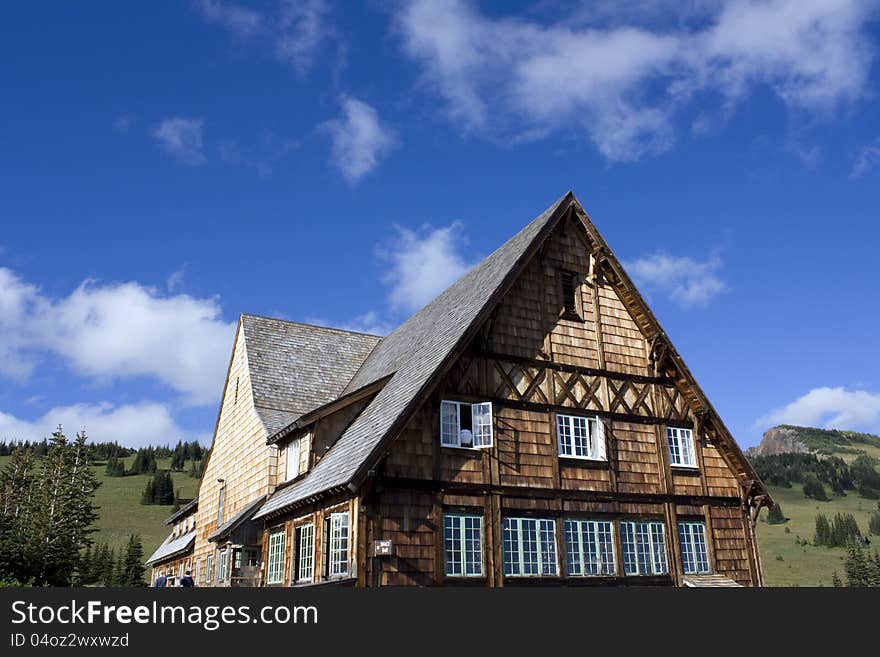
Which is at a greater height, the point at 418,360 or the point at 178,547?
the point at 418,360

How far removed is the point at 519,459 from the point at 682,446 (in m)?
6.70

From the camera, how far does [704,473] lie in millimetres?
24031

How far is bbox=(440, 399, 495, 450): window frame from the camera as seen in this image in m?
20.0

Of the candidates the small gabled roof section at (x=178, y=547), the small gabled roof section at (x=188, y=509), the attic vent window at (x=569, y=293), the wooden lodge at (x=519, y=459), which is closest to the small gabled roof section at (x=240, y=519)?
the wooden lodge at (x=519, y=459)

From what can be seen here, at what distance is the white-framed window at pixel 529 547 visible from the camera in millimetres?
19656

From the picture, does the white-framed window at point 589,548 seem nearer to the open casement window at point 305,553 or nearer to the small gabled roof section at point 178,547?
the open casement window at point 305,553

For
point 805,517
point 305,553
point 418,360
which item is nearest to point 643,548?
point 418,360

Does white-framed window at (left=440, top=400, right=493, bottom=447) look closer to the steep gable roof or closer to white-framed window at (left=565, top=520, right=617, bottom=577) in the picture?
the steep gable roof

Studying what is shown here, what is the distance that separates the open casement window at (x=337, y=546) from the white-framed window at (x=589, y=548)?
20.8 feet

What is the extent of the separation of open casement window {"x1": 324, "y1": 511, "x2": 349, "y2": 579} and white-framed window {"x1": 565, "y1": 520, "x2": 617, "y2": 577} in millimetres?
6343

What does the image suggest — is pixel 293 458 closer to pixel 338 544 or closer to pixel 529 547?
pixel 338 544

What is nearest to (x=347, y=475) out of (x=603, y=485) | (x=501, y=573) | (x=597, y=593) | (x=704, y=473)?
(x=501, y=573)

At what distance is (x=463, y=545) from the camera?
19.0 m

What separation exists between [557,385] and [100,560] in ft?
235
